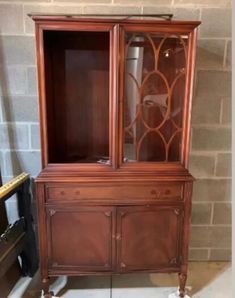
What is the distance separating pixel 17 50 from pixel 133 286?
191 cm

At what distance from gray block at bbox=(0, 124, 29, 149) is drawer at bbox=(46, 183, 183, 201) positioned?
22.2 inches

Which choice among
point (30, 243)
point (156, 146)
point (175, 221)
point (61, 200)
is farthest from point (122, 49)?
point (30, 243)

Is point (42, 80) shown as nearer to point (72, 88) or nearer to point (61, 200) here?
point (72, 88)

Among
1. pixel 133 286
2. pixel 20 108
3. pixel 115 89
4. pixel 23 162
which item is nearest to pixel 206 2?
pixel 115 89

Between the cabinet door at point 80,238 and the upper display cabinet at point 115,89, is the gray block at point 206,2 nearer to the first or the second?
the upper display cabinet at point 115,89

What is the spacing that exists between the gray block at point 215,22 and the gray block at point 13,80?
1.33m

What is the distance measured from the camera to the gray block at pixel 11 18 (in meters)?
2.08

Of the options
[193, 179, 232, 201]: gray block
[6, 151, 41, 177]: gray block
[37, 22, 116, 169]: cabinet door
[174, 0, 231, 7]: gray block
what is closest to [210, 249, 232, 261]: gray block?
[193, 179, 232, 201]: gray block

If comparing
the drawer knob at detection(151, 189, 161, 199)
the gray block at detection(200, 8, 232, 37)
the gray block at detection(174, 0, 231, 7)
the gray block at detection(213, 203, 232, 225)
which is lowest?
the gray block at detection(213, 203, 232, 225)

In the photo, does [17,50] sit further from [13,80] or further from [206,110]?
[206,110]

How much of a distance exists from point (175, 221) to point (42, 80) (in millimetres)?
1234

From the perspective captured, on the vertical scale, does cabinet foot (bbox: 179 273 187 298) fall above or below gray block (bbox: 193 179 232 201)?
below

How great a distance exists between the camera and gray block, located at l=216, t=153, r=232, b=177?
7.64ft

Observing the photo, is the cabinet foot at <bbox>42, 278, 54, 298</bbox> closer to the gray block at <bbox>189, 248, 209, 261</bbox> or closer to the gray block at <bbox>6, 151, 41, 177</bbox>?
the gray block at <bbox>6, 151, 41, 177</bbox>
